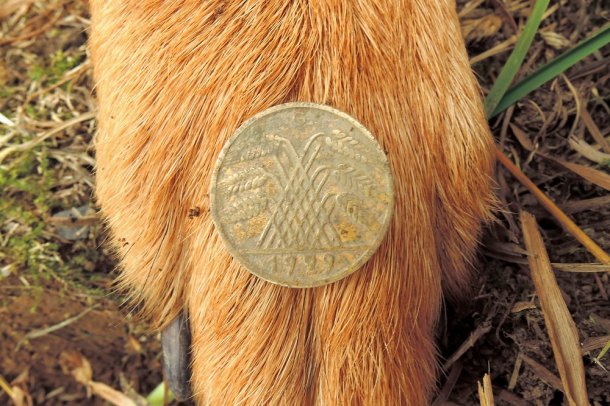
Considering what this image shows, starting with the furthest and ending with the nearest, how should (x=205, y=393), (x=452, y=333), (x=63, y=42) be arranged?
(x=63, y=42)
(x=452, y=333)
(x=205, y=393)

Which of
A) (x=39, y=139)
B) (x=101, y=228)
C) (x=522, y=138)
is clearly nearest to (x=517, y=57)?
(x=522, y=138)

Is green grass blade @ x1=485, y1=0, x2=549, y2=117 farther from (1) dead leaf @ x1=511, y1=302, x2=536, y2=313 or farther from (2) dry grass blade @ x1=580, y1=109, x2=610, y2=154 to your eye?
(1) dead leaf @ x1=511, y1=302, x2=536, y2=313

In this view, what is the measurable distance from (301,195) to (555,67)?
2.33 feet

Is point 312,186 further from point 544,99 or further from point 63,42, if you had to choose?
point 63,42

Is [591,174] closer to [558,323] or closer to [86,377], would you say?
[558,323]

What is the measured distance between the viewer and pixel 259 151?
897 millimetres

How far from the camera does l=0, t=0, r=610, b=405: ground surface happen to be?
1196 millimetres

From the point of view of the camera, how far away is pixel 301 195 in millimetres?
890

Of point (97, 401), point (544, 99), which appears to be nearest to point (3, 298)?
point (97, 401)

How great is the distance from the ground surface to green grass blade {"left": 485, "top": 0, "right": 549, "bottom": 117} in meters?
0.11

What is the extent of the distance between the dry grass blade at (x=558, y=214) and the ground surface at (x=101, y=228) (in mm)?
54

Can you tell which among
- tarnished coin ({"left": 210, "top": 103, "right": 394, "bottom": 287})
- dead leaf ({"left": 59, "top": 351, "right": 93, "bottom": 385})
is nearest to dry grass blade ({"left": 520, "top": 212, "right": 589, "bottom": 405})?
tarnished coin ({"left": 210, "top": 103, "right": 394, "bottom": 287})

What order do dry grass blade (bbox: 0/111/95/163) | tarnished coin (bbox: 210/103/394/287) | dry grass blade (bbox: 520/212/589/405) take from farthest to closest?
dry grass blade (bbox: 0/111/95/163), dry grass blade (bbox: 520/212/589/405), tarnished coin (bbox: 210/103/394/287)

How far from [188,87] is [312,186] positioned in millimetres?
266
